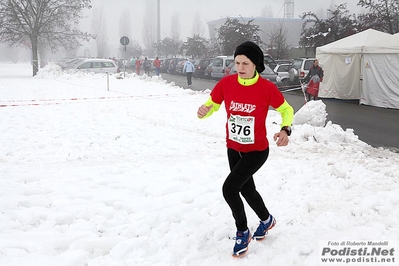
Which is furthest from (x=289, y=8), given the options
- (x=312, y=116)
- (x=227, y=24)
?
(x=312, y=116)

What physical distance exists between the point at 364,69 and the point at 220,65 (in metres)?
12.9

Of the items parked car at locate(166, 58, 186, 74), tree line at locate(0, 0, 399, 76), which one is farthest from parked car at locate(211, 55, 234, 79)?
parked car at locate(166, 58, 186, 74)

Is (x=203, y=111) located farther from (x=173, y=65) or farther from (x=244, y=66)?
(x=173, y=65)

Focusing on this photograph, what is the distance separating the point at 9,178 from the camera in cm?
527

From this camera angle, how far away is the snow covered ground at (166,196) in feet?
11.7

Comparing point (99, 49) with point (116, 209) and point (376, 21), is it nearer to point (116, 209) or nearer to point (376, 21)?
point (376, 21)

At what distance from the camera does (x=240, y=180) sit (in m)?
3.36

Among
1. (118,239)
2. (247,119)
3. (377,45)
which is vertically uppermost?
(377,45)

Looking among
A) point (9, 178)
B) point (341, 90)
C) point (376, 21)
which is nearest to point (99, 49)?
point (376, 21)

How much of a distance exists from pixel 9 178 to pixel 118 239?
2332mm

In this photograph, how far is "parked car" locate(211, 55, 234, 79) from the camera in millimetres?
26759

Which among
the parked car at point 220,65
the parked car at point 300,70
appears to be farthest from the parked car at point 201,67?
the parked car at point 300,70

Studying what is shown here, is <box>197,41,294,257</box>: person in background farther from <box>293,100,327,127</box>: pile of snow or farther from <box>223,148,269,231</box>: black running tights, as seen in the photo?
<box>293,100,327,127</box>: pile of snow

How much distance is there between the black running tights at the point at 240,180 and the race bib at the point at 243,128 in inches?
5.0
